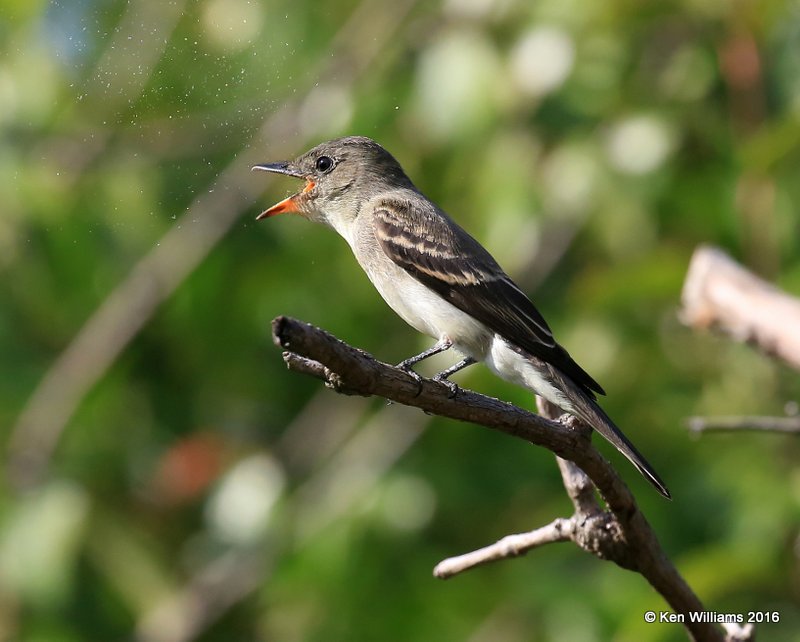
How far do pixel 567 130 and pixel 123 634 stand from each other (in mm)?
3129

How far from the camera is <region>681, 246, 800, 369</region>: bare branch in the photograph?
173 inches

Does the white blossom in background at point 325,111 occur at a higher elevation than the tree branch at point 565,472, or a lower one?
higher

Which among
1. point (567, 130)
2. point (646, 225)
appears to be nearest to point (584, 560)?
point (646, 225)

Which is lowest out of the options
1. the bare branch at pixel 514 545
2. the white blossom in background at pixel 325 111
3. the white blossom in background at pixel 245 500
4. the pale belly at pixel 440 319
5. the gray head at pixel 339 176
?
the white blossom in background at pixel 245 500

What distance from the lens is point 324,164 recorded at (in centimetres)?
504

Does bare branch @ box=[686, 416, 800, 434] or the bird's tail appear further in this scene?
bare branch @ box=[686, 416, 800, 434]

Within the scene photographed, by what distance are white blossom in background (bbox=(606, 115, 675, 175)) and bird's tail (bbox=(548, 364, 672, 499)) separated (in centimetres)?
164

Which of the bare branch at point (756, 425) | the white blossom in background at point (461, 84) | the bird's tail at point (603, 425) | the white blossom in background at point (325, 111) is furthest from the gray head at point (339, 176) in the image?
the bare branch at point (756, 425)

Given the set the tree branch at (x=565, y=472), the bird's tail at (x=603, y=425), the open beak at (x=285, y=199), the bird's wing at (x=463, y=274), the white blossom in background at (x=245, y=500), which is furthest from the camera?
the white blossom in background at (x=245, y=500)

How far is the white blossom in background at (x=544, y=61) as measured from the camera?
5.04 meters

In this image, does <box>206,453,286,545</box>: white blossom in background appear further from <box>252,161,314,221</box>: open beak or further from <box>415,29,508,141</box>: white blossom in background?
<box>415,29,508,141</box>: white blossom in background

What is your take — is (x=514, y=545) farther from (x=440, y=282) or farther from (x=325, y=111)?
(x=325, y=111)

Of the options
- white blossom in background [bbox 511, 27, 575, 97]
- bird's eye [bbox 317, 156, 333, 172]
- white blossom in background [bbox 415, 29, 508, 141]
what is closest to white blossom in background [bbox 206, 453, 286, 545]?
bird's eye [bbox 317, 156, 333, 172]

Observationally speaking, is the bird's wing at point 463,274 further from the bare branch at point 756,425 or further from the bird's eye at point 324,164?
the bird's eye at point 324,164
